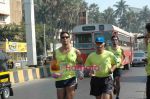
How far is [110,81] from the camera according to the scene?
845 cm

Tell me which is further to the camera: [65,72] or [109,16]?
[109,16]

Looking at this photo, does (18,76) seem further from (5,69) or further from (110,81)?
(110,81)

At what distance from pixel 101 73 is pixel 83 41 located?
17.3 meters

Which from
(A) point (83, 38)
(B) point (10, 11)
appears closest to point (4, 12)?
(B) point (10, 11)

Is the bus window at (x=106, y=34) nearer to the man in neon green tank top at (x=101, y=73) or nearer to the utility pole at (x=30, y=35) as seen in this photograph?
the utility pole at (x=30, y=35)

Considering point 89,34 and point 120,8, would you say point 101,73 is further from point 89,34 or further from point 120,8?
point 120,8

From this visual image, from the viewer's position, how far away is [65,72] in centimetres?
813

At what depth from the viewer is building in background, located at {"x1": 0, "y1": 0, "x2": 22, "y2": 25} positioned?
6156cm

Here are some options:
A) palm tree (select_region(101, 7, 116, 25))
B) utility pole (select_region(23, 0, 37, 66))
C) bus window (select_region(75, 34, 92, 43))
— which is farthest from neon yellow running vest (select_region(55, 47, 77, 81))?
palm tree (select_region(101, 7, 116, 25))

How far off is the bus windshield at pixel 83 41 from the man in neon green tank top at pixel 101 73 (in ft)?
55.1

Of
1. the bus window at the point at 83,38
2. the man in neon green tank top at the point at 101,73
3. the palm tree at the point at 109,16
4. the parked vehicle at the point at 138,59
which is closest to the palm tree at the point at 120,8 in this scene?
the palm tree at the point at 109,16

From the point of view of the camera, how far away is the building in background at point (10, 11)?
61.6 metres

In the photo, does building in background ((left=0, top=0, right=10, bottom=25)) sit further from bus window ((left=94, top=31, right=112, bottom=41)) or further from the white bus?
bus window ((left=94, top=31, right=112, bottom=41))

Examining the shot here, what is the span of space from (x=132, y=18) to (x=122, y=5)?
6.97 m
